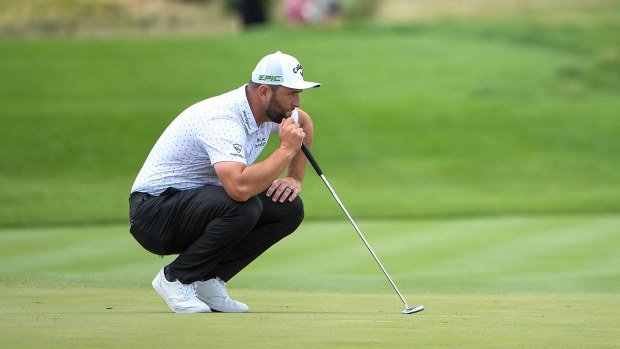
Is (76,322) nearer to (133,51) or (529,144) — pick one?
(529,144)

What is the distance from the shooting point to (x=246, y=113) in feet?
15.5

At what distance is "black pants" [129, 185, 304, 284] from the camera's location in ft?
15.4

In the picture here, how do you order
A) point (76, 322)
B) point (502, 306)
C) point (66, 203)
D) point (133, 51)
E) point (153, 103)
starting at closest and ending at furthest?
1. point (76, 322)
2. point (502, 306)
3. point (66, 203)
4. point (153, 103)
5. point (133, 51)

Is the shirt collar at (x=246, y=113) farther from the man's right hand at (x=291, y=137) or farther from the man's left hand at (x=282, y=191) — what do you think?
the man's left hand at (x=282, y=191)

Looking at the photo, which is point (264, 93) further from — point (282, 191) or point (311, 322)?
point (311, 322)

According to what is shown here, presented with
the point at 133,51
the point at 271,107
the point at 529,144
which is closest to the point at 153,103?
the point at 133,51

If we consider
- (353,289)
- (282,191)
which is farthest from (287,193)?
(353,289)

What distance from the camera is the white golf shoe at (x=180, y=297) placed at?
15.4 feet

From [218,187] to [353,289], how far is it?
1724 millimetres

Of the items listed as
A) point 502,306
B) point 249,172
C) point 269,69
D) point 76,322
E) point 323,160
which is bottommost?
point 323,160

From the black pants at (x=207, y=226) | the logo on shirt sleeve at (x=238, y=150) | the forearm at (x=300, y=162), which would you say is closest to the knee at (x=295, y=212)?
the black pants at (x=207, y=226)

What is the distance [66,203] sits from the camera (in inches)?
529

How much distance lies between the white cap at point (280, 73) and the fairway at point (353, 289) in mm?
1035

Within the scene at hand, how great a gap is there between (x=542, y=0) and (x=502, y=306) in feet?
93.7
